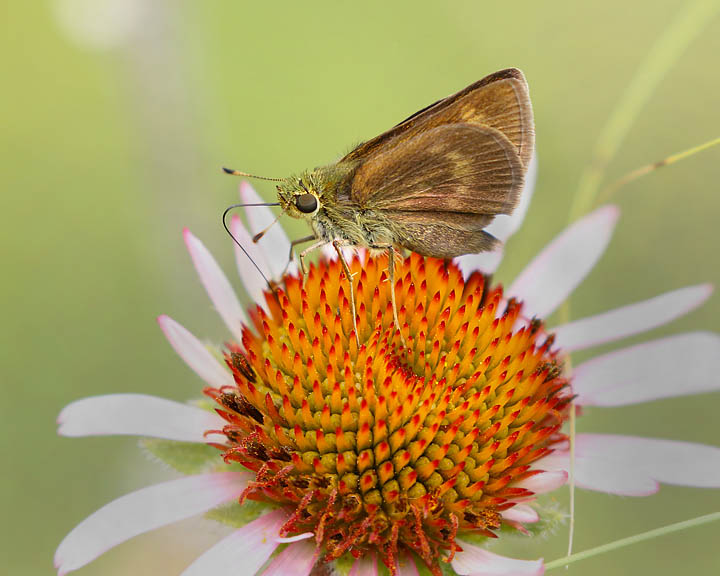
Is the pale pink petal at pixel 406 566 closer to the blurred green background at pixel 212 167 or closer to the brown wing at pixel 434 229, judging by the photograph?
the blurred green background at pixel 212 167

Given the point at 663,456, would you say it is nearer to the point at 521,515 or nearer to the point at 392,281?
the point at 521,515

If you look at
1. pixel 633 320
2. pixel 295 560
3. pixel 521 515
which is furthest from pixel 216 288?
pixel 633 320

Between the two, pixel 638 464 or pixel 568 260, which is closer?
pixel 638 464

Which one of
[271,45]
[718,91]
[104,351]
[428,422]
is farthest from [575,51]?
[428,422]

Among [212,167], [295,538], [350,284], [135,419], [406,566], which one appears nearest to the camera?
[295,538]

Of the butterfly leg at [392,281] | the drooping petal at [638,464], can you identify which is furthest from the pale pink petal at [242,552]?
the drooping petal at [638,464]

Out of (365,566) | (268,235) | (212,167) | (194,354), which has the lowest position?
(365,566)

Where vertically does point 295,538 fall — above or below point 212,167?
below
